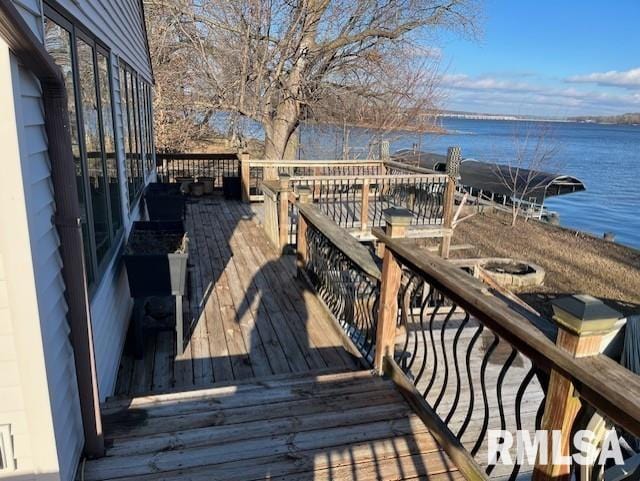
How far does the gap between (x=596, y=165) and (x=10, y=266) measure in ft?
168

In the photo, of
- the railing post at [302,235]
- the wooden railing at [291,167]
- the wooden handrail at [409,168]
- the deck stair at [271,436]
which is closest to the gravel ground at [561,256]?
the wooden handrail at [409,168]

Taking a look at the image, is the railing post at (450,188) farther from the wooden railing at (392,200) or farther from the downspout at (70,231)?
the downspout at (70,231)

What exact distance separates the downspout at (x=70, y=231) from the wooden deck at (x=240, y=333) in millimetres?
1185

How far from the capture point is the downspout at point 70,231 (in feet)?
5.92

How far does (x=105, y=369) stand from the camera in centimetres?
295

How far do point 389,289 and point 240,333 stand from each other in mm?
1764

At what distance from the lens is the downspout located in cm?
180

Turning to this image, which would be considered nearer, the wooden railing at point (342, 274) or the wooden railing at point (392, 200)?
the wooden railing at point (342, 274)

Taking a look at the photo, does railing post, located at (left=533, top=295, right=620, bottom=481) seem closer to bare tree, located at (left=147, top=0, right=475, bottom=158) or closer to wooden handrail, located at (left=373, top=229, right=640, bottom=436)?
wooden handrail, located at (left=373, top=229, right=640, bottom=436)

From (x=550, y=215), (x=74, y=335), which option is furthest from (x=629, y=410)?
(x=550, y=215)

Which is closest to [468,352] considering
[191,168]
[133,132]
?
[133,132]

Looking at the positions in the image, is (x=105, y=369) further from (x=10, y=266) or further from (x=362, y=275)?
(x=362, y=275)

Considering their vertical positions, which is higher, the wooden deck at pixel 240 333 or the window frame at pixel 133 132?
the window frame at pixel 133 132

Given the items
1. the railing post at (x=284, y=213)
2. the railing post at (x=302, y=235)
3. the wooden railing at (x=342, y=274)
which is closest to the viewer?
the wooden railing at (x=342, y=274)
